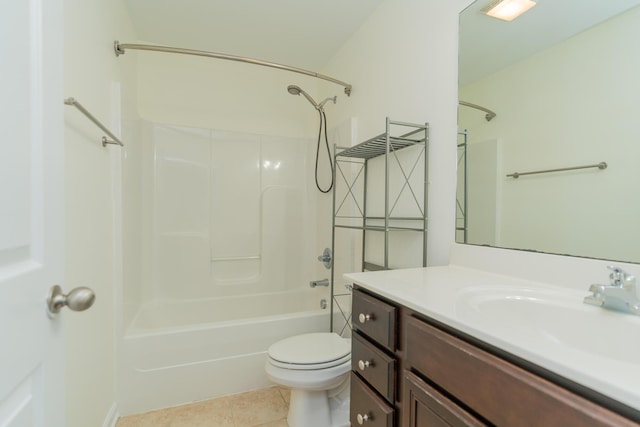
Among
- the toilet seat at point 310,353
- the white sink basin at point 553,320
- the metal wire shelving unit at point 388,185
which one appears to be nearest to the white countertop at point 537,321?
the white sink basin at point 553,320

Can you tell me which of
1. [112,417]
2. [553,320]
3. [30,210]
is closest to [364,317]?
[553,320]

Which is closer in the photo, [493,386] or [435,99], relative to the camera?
[493,386]

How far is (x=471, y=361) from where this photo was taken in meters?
0.57

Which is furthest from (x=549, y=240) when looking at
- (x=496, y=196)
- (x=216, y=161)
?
(x=216, y=161)

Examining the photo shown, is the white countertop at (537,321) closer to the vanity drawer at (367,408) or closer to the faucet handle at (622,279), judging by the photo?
the faucet handle at (622,279)

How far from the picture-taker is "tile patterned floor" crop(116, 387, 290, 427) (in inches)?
60.0

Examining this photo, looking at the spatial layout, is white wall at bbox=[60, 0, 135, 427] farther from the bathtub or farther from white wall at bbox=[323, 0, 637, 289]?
white wall at bbox=[323, 0, 637, 289]

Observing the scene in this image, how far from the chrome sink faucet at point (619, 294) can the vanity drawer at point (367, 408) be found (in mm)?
598

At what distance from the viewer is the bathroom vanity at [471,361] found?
42cm

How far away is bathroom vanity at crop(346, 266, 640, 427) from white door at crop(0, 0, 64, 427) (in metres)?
0.77

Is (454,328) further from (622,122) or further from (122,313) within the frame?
(122,313)

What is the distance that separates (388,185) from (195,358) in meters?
1.51

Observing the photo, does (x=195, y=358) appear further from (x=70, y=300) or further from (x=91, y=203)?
(x=70, y=300)

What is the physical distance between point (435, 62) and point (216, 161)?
6.15 ft
